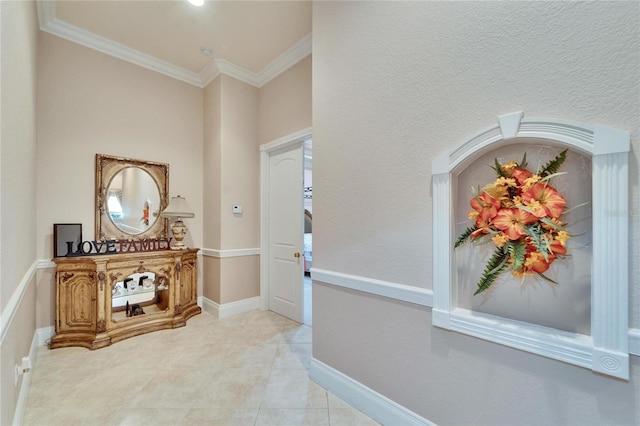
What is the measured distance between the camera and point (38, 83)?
2723mm

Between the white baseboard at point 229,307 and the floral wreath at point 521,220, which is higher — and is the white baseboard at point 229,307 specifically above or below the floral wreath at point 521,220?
below

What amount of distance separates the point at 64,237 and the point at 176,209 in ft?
3.48

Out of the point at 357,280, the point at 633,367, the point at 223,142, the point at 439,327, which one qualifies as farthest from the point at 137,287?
the point at 633,367

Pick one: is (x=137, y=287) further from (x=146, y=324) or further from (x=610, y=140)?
(x=610, y=140)

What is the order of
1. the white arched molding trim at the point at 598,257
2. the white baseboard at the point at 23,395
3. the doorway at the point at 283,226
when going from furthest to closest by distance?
the doorway at the point at 283,226 < the white baseboard at the point at 23,395 < the white arched molding trim at the point at 598,257

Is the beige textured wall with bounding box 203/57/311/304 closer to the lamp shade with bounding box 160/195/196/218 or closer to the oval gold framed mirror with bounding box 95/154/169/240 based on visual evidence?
the lamp shade with bounding box 160/195/196/218

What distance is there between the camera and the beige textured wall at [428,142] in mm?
1050

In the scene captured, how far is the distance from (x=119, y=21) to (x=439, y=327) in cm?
400

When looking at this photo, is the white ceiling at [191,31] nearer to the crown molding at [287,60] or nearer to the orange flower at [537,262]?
the crown molding at [287,60]

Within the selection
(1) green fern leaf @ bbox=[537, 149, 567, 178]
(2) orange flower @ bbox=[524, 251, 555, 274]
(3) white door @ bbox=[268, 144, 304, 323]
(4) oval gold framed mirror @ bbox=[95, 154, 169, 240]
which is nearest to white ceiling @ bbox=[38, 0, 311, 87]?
(3) white door @ bbox=[268, 144, 304, 323]

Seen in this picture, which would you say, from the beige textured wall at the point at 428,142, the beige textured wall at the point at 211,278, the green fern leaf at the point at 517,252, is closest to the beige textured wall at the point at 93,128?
the beige textured wall at the point at 211,278

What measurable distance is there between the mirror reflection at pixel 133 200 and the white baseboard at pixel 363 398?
2703 mm

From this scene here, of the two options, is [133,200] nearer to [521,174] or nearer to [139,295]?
[139,295]

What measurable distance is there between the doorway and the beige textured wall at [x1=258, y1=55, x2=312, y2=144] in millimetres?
143
